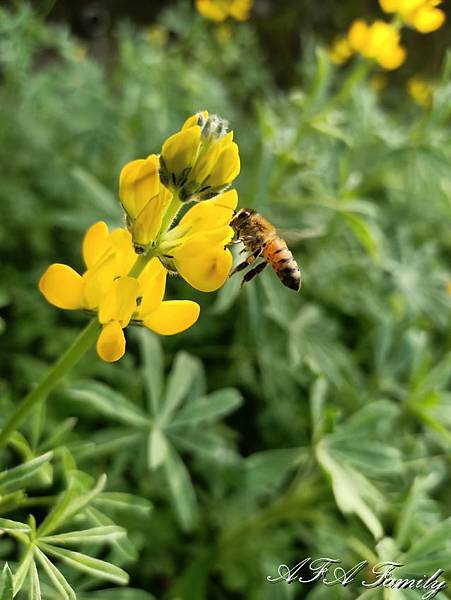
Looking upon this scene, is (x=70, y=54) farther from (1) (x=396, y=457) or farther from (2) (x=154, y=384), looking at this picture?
(1) (x=396, y=457)

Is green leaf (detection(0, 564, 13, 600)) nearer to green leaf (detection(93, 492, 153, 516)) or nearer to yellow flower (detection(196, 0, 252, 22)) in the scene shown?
green leaf (detection(93, 492, 153, 516))

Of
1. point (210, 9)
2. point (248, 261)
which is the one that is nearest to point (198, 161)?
point (248, 261)

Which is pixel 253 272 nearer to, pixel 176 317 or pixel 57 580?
pixel 176 317

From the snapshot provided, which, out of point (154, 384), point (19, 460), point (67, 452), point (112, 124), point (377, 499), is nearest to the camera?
point (67, 452)

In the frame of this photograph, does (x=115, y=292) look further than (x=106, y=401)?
No

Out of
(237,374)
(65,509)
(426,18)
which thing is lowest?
(65,509)

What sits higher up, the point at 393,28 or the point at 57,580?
the point at 393,28

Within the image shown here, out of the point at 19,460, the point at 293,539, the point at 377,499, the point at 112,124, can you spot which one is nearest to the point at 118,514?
the point at 19,460
